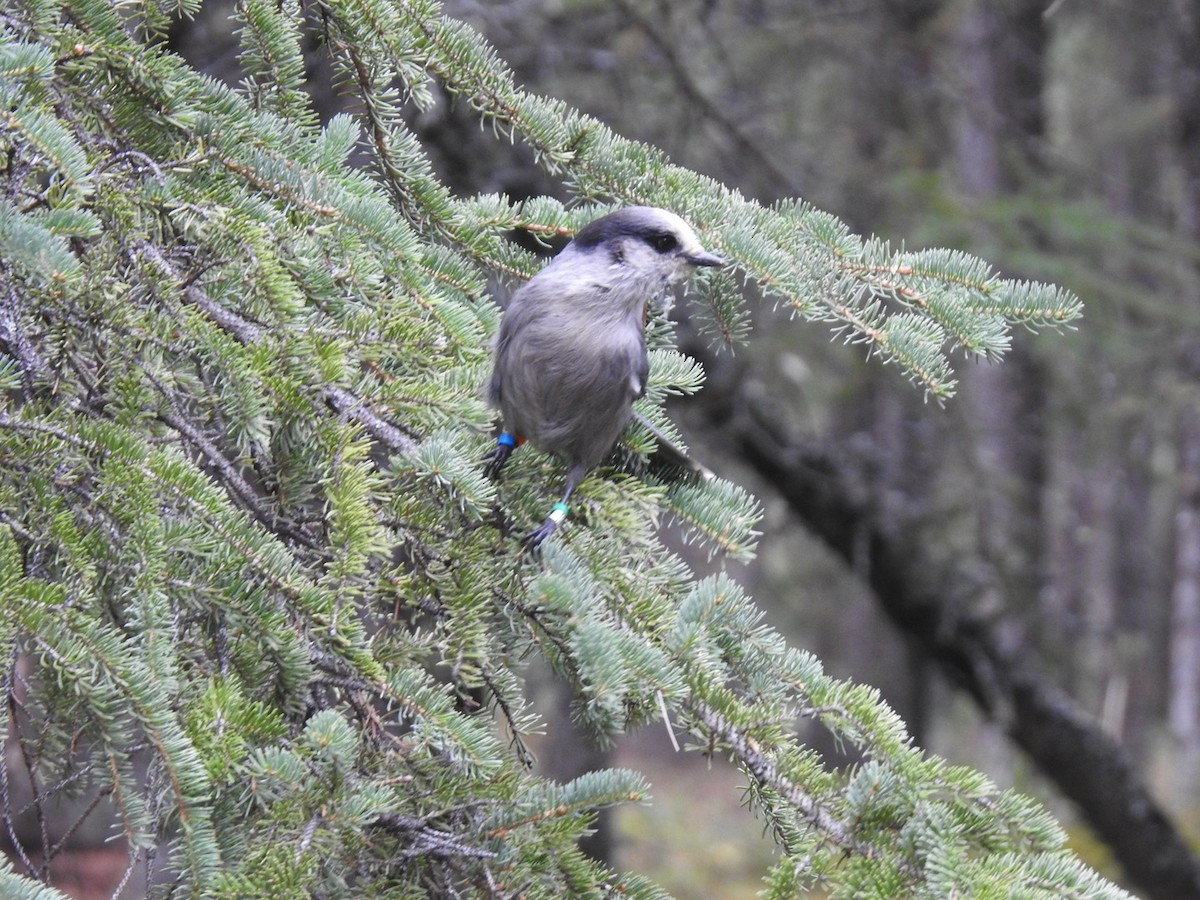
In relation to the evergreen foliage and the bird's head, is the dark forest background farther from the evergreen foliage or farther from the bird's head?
the evergreen foliage

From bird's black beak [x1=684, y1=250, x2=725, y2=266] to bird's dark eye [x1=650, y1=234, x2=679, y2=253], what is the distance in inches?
2.0

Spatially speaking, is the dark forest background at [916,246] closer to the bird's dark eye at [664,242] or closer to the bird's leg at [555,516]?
the bird's dark eye at [664,242]

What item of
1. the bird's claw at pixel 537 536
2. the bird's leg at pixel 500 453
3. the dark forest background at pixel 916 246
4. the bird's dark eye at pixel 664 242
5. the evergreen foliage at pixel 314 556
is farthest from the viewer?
the dark forest background at pixel 916 246

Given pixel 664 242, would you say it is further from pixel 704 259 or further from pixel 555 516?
pixel 555 516

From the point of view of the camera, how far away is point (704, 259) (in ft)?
8.46

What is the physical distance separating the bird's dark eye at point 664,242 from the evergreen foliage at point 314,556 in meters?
0.26

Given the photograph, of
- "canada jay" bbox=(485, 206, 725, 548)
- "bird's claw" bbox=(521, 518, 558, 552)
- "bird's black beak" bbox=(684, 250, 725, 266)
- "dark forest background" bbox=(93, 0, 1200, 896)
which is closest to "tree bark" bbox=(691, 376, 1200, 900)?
"dark forest background" bbox=(93, 0, 1200, 896)

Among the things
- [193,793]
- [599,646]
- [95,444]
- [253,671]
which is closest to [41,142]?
→ [95,444]

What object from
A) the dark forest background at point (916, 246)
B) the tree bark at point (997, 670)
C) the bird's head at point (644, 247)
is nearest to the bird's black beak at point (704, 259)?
the bird's head at point (644, 247)

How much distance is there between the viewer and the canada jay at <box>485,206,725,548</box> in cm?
266

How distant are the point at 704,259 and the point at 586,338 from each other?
387 millimetres

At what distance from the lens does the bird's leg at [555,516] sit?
6.92 ft

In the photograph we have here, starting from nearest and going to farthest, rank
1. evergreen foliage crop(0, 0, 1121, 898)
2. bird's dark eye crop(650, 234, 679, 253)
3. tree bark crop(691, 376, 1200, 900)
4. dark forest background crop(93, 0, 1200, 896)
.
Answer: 1. evergreen foliage crop(0, 0, 1121, 898)
2. bird's dark eye crop(650, 234, 679, 253)
3. dark forest background crop(93, 0, 1200, 896)
4. tree bark crop(691, 376, 1200, 900)

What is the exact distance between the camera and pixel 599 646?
69.7 inches
